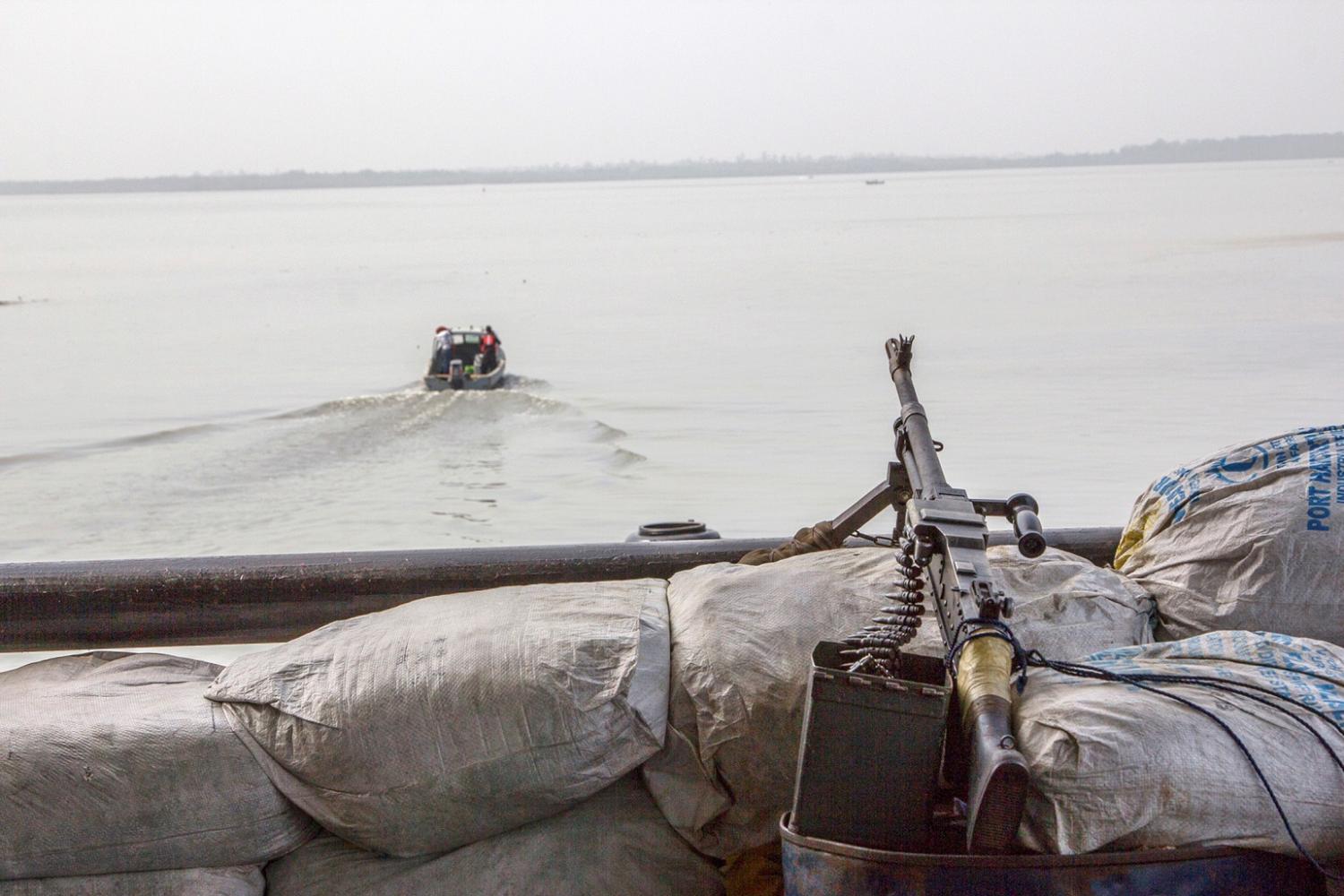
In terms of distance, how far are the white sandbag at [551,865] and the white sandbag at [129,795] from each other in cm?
9

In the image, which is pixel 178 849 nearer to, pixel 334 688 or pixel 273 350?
pixel 334 688

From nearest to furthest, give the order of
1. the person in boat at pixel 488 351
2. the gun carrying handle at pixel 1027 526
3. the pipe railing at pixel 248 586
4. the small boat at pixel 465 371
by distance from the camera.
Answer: the gun carrying handle at pixel 1027 526
the pipe railing at pixel 248 586
the small boat at pixel 465 371
the person in boat at pixel 488 351

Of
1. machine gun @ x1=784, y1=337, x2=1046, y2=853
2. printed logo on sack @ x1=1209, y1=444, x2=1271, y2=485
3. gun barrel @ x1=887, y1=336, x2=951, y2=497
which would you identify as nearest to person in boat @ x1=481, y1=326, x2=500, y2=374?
gun barrel @ x1=887, y1=336, x2=951, y2=497

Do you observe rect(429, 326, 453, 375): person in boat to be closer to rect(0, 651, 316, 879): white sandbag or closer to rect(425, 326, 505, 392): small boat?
rect(425, 326, 505, 392): small boat

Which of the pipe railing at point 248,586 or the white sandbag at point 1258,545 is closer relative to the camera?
the white sandbag at point 1258,545

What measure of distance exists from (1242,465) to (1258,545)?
0.23 m

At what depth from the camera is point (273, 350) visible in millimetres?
25062

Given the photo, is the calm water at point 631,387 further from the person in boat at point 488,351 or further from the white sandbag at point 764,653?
the white sandbag at point 764,653

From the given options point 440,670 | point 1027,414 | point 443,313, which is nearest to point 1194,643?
point 440,670

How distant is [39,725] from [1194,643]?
1.99 m

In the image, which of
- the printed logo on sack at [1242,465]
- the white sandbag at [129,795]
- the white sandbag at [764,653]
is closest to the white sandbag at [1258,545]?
the printed logo on sack at [1242,465]

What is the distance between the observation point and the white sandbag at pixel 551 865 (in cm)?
252

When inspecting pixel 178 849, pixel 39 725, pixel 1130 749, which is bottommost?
pixel 178 849

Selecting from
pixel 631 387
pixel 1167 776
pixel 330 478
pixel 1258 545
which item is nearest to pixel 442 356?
pixel 631 387
